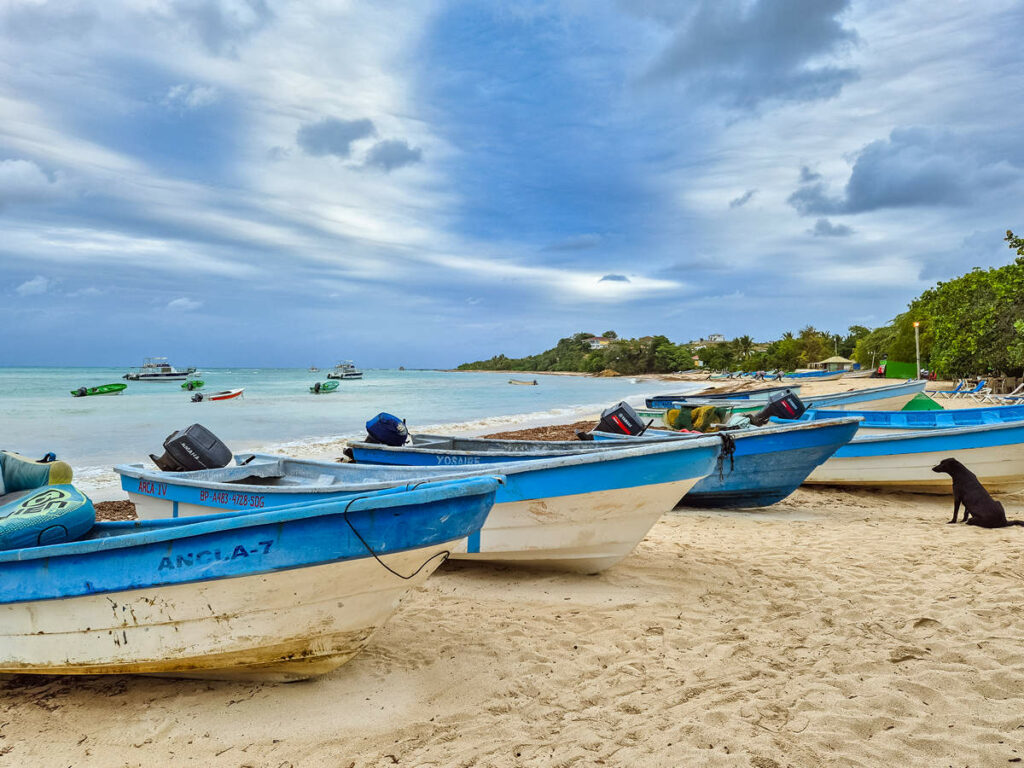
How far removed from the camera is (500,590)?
5363mm

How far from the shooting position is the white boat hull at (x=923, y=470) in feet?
28.8

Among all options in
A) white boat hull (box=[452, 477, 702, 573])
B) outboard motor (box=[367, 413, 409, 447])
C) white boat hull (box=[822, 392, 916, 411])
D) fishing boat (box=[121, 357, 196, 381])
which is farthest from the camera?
fishing boat (box=[121, 357, 196, 381])

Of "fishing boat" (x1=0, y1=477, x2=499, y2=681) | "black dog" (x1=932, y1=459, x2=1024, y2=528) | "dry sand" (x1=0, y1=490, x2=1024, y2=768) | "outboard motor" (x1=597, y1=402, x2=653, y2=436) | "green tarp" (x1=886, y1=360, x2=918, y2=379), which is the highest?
"green tarp" (x1=886, y1=360, x2=918, y2=379)

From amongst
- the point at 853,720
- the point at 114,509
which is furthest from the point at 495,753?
the point at 114,509

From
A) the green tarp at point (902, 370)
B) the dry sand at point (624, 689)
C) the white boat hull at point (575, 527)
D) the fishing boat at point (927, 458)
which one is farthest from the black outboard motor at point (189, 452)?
the green tarp at point (902, 370)

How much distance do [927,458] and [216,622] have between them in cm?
942

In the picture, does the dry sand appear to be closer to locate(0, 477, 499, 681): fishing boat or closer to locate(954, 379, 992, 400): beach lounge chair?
locate(0, 477, 499, 681): fishing boat

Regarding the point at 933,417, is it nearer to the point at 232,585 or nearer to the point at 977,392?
the point at 232,585

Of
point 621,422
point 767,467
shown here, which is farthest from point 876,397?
point 621,422

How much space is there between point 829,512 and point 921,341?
45770 mm

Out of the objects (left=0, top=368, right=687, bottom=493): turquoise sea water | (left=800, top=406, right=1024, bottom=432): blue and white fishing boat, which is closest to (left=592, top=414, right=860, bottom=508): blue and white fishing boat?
(left=800, top=406, right=1024, bottom=432): blue and white fishing boat

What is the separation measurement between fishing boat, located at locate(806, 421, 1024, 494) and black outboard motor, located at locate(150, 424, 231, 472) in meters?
8.61

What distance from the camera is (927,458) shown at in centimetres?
909

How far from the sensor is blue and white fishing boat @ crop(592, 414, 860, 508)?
7.72 m
